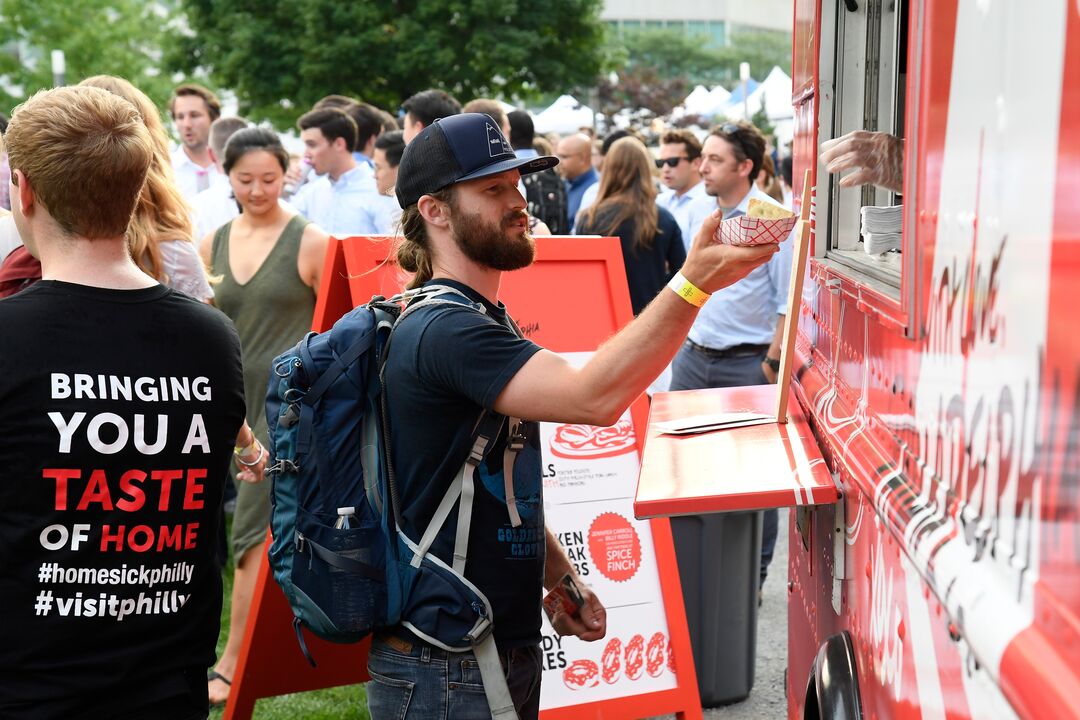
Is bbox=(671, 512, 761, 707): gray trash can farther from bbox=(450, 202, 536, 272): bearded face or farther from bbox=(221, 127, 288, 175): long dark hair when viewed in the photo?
bbox=(450, 202, 536, 272): bearded face

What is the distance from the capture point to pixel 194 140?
27.3 ft

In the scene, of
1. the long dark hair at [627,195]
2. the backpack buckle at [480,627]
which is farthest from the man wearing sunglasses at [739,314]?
the backpack buckle at [480,627]

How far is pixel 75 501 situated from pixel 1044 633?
70.9 inches

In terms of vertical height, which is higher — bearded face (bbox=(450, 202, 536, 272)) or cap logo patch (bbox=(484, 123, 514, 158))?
cap logo patch (bbox=(484, 123, 514, 158))

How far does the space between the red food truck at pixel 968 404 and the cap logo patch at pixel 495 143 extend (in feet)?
2.59

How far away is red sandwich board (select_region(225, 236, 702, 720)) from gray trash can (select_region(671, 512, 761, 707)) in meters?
0.81

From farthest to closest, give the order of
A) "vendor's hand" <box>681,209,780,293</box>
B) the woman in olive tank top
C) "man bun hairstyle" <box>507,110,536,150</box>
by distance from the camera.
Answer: "man bun hairstyle" <box>507,110,536,150</box> < the woman in olive tank top < "vendor's hand" <box>681,209,780,293</box>

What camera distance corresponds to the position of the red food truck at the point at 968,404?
1.10m

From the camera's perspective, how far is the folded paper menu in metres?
3.00

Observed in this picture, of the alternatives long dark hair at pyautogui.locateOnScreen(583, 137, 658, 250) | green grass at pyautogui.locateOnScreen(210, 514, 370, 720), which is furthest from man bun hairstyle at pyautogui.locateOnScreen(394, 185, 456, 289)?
long dark hair at pyautogui.locateOnScreen(583, 137, 658, 250)

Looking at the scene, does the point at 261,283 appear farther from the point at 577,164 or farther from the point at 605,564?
the point at 577,164

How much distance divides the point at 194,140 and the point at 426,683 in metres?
6.55

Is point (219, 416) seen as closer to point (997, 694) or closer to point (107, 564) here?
point (107, 564)

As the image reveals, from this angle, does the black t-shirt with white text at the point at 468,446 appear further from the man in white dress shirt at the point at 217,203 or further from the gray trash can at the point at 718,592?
the man in white dress shirt at the point at 217,203
